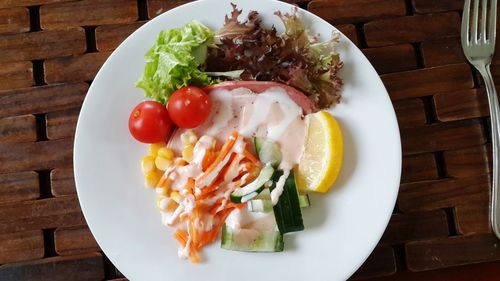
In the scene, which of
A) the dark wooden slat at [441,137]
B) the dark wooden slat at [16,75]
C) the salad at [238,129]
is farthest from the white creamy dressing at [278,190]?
the dark wooden slat at [16,75]

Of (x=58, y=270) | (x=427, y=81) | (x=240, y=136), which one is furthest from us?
(x=427, y=81)

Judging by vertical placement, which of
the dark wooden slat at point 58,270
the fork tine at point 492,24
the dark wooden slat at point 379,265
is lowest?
the dark wooden slat at point 379,265

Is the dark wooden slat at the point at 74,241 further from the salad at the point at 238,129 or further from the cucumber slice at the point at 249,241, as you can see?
the cucumber slice at the point at 249,241

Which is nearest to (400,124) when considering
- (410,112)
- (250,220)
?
(410,112)

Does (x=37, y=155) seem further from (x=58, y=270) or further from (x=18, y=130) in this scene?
(x=58, y=270)

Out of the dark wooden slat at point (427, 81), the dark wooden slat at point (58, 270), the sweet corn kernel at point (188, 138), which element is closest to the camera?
the sweet corn kernel at point (188, 138)

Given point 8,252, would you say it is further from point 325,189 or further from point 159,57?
point 325,189
